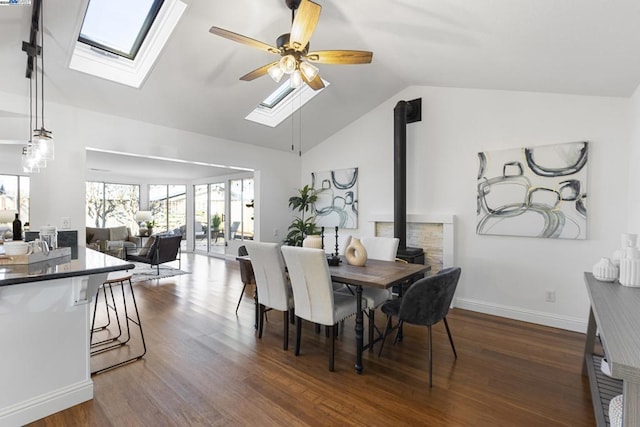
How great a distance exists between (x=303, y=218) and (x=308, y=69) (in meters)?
3.81

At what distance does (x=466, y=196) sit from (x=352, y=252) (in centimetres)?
204

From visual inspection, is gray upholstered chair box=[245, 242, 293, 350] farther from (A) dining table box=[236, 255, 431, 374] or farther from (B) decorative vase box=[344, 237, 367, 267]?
(B) decorative vase box=[344, 237, 367, 267]

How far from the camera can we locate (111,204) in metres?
9.03

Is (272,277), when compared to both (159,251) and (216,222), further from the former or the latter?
(216,222)

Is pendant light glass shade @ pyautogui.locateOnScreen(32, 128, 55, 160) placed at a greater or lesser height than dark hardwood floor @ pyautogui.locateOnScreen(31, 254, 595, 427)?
greater

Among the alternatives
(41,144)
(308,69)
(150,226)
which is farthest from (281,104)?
(150,226)

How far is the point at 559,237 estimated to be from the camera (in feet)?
11.2

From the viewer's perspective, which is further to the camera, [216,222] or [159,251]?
[216,222]

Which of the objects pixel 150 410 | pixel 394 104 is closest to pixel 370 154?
pixel 394 104

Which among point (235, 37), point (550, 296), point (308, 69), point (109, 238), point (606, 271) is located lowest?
point (550, 296)

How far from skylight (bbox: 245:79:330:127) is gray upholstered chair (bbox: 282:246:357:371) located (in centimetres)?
300

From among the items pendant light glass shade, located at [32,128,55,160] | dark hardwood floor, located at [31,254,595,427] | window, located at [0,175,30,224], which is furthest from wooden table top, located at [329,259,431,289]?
window, located at [0,175,30,224]

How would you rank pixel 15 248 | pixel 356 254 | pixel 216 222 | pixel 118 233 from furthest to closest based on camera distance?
pixel 216 222
pixel 118 233
pixel 356 254
pixel 15 248

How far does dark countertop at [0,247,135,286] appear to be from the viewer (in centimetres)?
169
